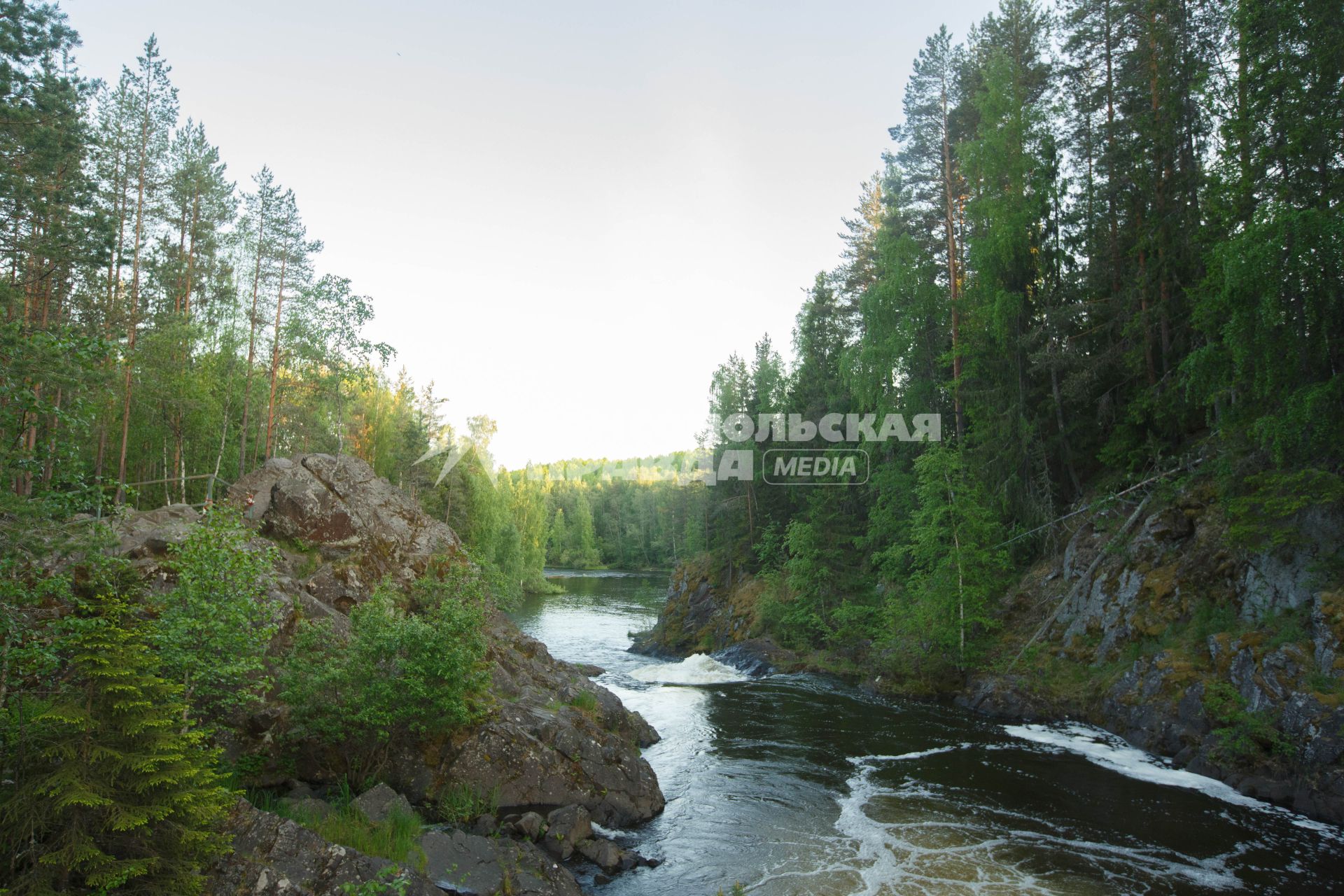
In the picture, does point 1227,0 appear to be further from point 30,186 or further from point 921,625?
point 30,186

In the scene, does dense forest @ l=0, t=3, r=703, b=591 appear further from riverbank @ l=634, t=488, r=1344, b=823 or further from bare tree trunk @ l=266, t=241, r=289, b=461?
riverbank @ l=634, t=488, r=1344, b=823

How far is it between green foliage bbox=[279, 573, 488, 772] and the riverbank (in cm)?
1624

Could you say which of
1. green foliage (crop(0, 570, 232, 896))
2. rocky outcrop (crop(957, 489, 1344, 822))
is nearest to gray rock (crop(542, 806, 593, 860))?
green foliage (crop(0, 570, 232, 896))

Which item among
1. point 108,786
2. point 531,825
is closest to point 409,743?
point 531,825

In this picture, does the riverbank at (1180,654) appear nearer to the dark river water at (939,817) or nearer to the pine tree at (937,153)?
the dark river water at (939,817)

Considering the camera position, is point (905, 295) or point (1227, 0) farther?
point (905, 295)

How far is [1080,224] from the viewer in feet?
89.1

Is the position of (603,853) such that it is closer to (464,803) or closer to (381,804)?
(464,803)

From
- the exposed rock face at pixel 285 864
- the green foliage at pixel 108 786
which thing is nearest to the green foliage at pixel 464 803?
the exposed rock face at pixel 285 864

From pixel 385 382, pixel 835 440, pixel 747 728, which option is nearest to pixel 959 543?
Result: pixel 747 728

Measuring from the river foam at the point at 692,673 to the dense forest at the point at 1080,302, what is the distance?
392 centimetres

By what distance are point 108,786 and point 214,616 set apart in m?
2.98

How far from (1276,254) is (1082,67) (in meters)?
16.5

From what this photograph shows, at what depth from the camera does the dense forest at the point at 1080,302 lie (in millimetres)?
15789
